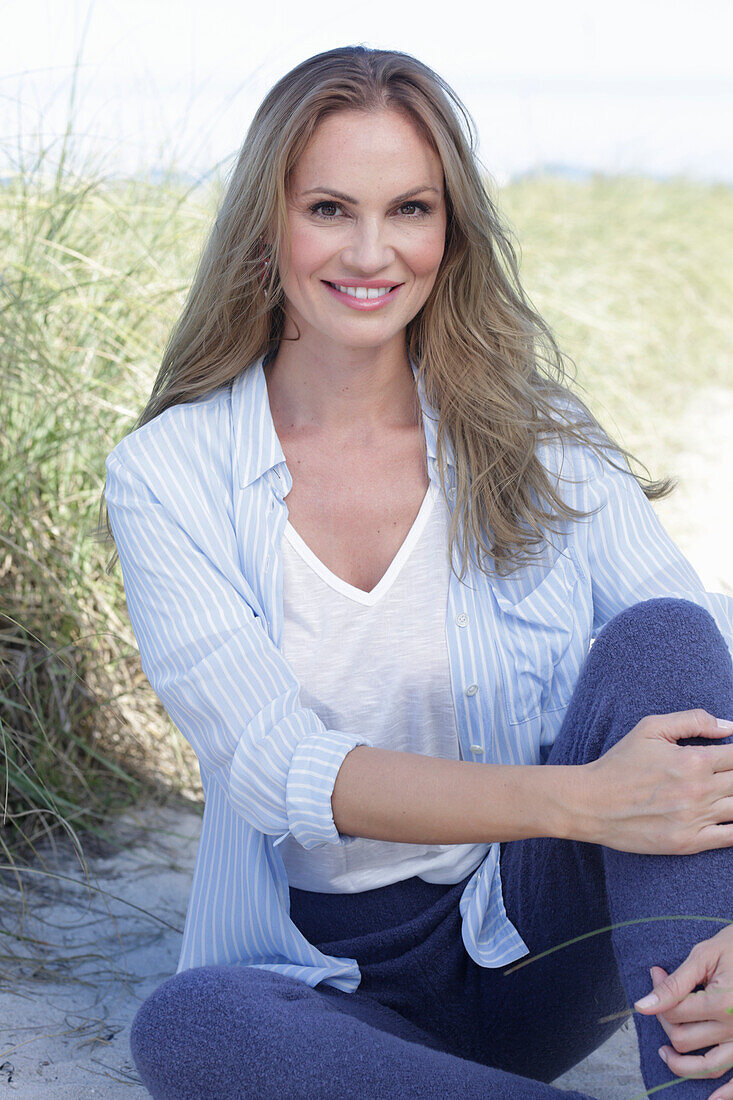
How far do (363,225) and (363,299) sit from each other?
106mm

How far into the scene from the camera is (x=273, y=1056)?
1343 millimetres

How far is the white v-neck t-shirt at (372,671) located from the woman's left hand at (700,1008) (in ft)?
1.53

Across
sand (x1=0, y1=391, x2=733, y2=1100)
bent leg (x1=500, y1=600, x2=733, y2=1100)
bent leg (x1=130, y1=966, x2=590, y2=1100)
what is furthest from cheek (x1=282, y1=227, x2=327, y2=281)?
sand (x1=0, y1=391, x2=733, y2=1100)

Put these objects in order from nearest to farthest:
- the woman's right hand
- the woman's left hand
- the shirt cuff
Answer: the woman's left hand → the woman's right hand → the shirt cuff

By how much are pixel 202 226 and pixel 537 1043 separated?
2.42 metres

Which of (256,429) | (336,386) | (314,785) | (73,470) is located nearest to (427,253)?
(336,386)

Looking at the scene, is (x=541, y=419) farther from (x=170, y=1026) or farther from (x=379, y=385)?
(x=170, y=1026)

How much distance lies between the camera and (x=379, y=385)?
6.30 feet

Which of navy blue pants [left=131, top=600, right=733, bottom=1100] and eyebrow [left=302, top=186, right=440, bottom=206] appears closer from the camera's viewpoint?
navy blue pants [left=131, top=600, right=733, bottom=1100]

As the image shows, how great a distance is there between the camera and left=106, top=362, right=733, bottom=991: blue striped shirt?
5.15ft

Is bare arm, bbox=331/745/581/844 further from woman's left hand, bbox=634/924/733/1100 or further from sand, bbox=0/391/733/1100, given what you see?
sand, bbox=0/391/733/1100

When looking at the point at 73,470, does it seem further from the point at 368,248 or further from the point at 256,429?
the point at 368,248

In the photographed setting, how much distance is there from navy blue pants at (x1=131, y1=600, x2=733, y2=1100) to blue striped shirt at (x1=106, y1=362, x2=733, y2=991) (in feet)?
0.20

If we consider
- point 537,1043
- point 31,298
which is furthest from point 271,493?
point 31,298
